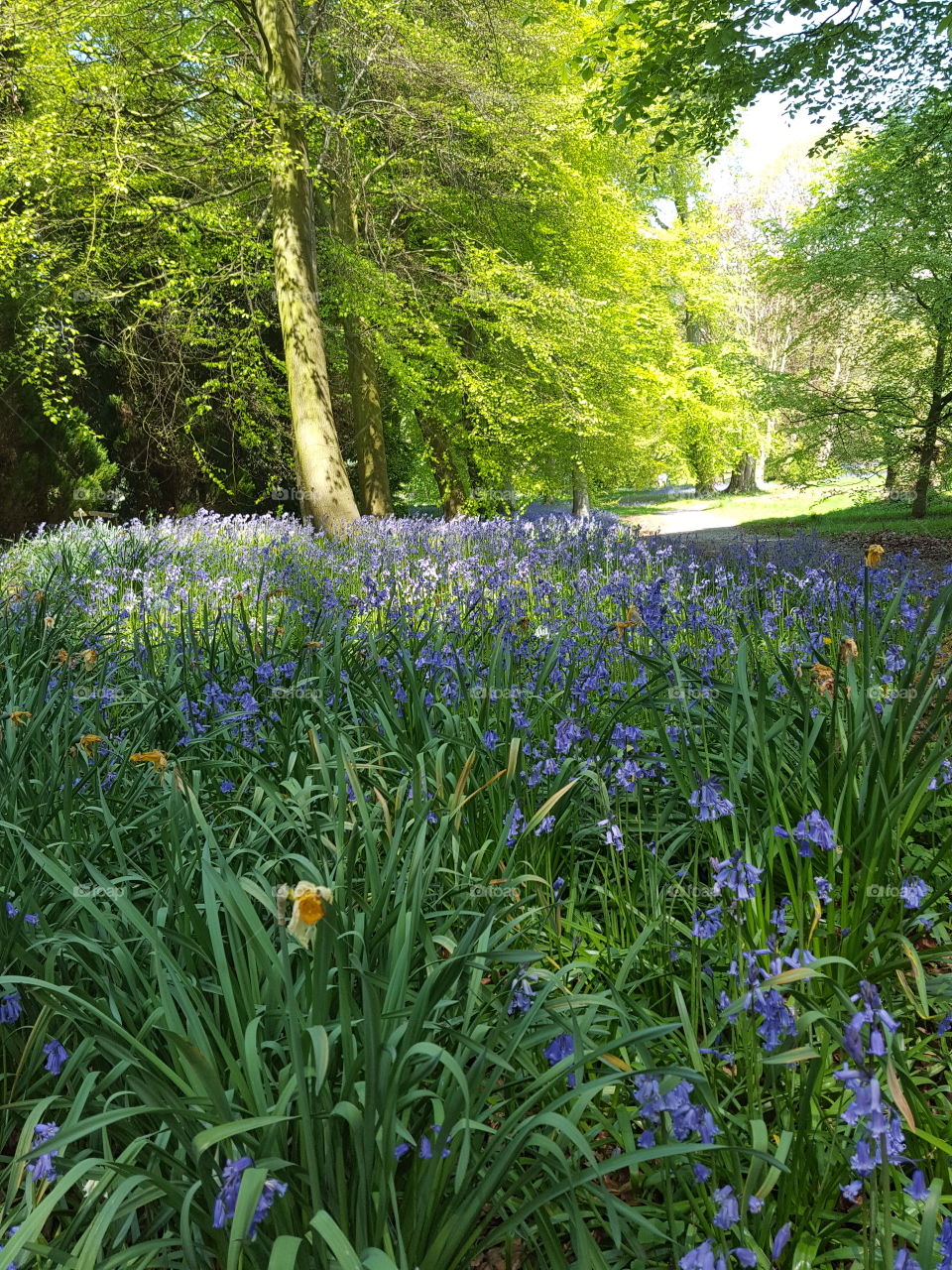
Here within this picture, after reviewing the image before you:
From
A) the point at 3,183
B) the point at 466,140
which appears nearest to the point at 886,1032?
the point at 3,183

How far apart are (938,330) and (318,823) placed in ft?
49.2

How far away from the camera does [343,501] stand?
1061cm

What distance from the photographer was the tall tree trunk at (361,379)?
13398mm

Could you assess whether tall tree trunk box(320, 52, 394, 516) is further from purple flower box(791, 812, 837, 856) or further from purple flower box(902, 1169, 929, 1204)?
purple flower box(902, 1169, 929, 1204)

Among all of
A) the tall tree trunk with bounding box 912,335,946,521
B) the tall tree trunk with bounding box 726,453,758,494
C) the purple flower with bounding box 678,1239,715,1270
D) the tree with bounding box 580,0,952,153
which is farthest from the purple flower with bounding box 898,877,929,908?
the tall tree trunk with bounding box 726,453,758,494

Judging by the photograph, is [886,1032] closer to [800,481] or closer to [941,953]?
[941,953]

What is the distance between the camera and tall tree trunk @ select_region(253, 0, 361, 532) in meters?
10.5

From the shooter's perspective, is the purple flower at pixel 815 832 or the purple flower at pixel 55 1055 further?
the purple flower at pixel 815 832

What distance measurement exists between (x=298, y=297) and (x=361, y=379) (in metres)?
3.32

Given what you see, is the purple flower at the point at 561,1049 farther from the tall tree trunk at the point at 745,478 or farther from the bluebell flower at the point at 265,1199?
the tall tree trunk at the point at 745,478

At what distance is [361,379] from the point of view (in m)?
13.9

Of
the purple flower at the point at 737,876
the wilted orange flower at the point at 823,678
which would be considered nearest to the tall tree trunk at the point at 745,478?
the wilted orange flower at the point at 823,678

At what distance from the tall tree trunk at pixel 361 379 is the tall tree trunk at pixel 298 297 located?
8.20 feet

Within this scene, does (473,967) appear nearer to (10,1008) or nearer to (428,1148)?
(428,1148)
